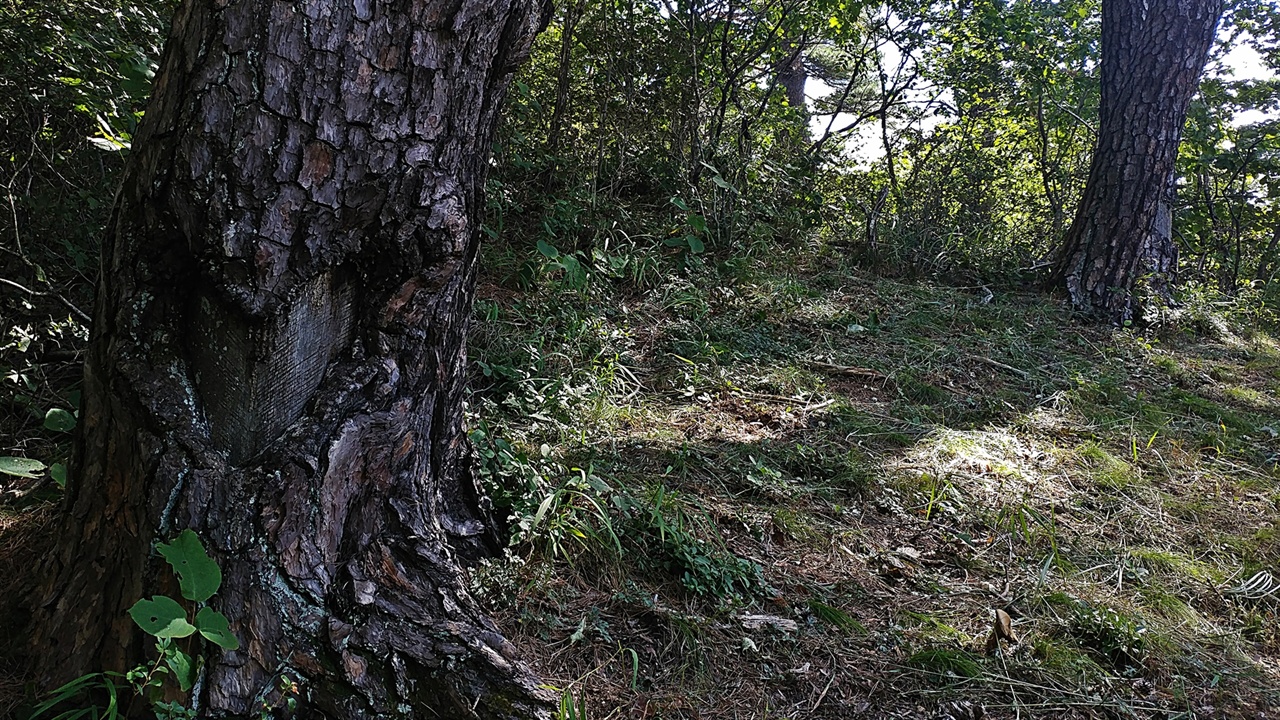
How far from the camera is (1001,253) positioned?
20.5 ft

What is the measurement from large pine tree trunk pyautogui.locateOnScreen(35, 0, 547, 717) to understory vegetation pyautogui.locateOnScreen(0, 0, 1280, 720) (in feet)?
0.98

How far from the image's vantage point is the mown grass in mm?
1902

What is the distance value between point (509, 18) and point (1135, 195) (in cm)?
558

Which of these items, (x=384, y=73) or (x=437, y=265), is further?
(x=437, y=265)

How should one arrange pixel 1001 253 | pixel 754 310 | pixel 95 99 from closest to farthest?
pixel 95 99 < pixel 754 310 < pixel 1001 253

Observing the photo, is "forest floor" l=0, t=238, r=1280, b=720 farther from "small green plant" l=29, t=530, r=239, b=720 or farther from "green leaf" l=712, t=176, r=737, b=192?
"green leaf" l=712, t=176, r=737, b=192

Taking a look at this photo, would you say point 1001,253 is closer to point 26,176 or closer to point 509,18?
point 509,18

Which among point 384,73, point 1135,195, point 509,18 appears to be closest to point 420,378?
point 384,73

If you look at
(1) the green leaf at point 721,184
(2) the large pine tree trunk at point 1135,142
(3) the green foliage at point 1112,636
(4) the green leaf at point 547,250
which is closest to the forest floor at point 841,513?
(3) the green foliage at point 1112,636

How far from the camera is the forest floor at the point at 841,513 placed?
189 cm

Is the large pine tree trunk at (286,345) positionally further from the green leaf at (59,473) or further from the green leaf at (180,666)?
the green leaf at (59,473)

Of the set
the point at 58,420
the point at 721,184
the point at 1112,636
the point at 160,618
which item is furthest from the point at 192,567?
the point at 721,184

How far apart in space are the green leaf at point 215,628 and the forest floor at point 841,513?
1.91 ft

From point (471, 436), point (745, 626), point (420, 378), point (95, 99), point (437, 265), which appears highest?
point (95, 99)
